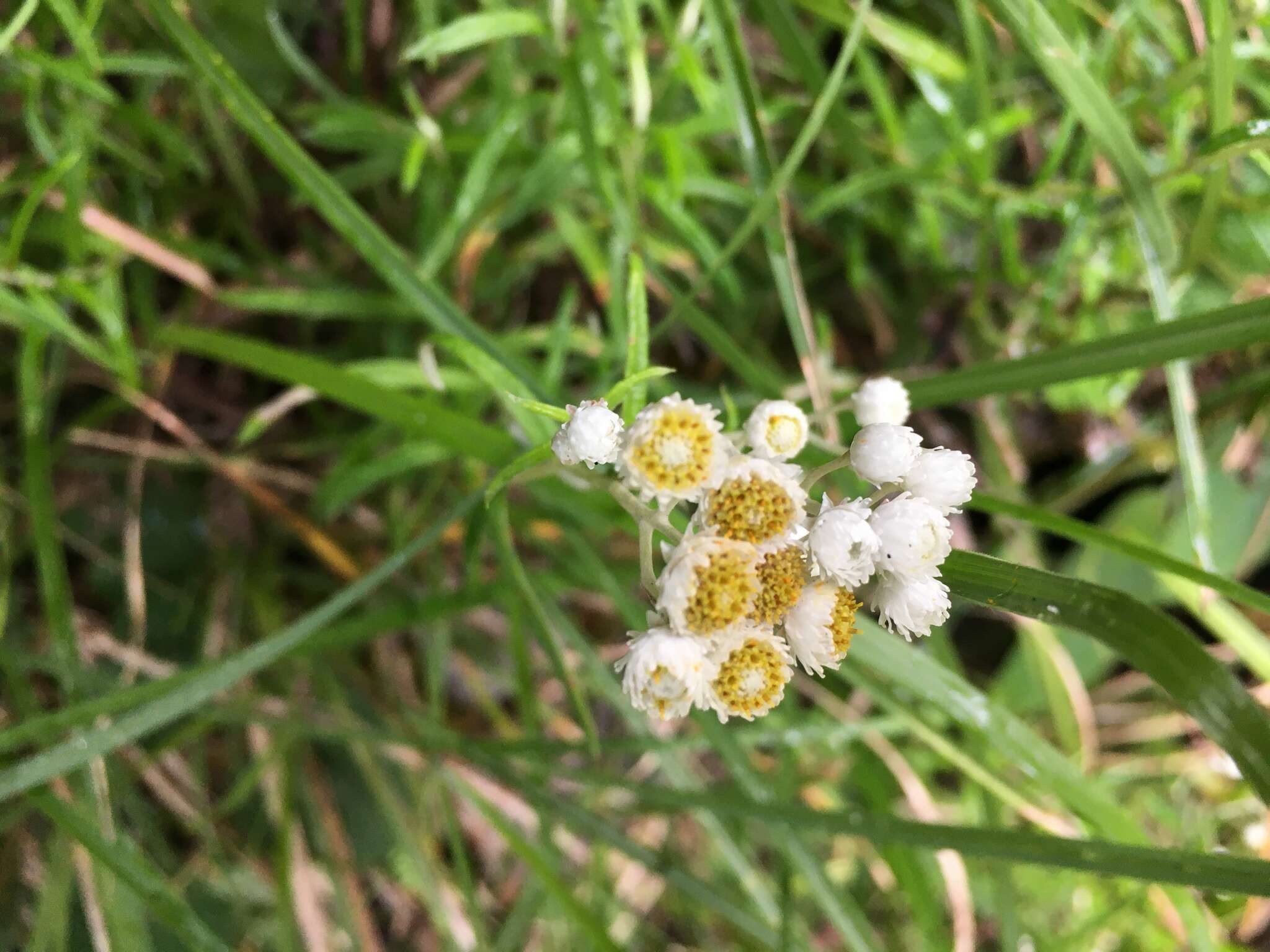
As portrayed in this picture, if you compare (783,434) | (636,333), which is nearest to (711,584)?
(783,434)

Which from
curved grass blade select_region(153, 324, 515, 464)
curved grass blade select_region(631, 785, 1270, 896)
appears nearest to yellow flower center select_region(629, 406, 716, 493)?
curved grass blade select_region(153, 324, 515, 464)

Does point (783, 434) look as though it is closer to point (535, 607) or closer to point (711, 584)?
point (711, 584)

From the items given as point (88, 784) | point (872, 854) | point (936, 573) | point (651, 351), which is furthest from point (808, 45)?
point (872, 854)

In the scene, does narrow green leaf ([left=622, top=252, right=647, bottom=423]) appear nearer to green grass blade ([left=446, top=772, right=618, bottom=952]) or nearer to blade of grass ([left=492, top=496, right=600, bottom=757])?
blade of grass ([left=492, top=496, right=600, bottom=757])

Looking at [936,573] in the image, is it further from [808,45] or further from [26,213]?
[26,213]

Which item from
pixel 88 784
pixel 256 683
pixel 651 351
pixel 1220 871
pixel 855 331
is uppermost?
pixel 855 331
